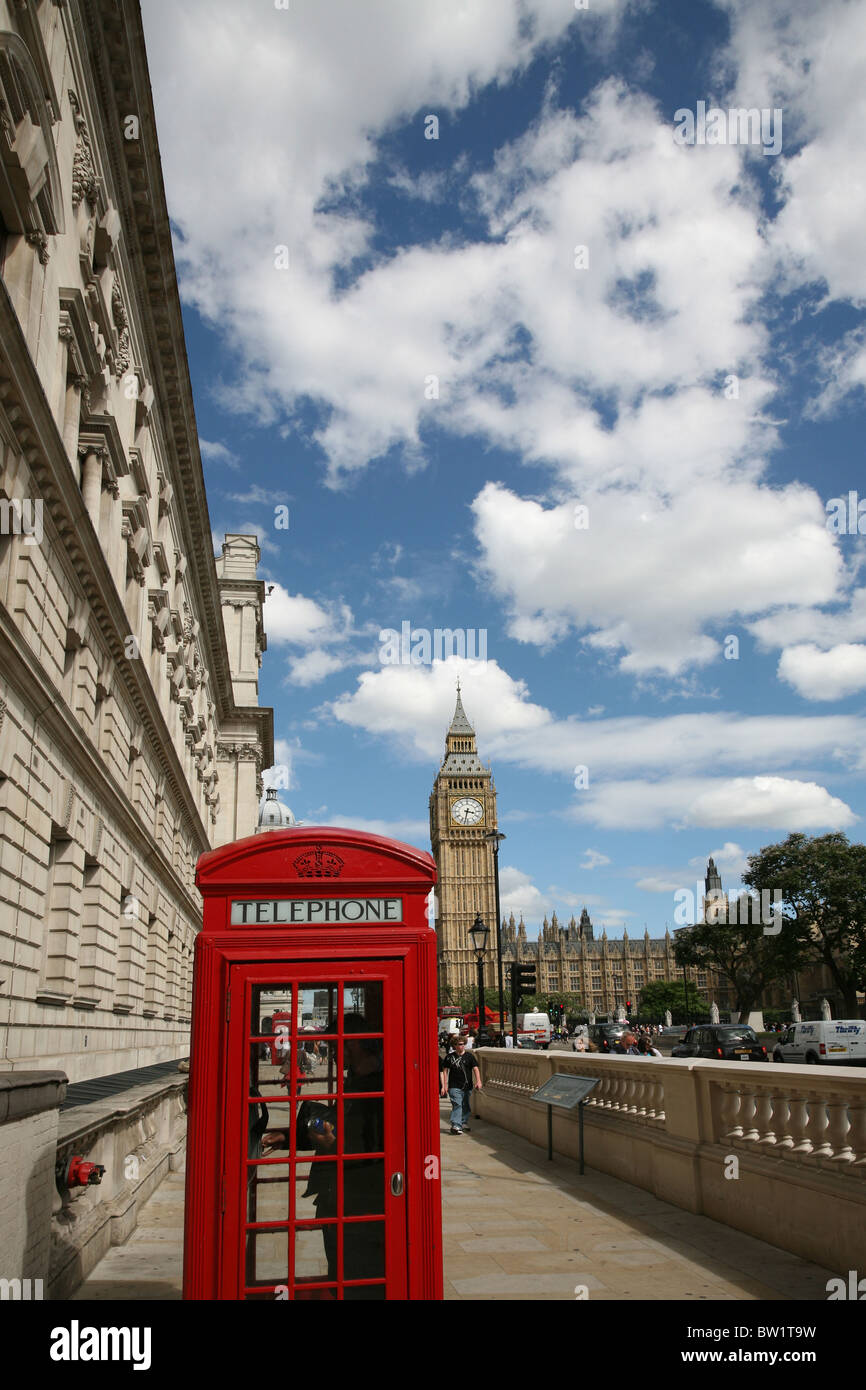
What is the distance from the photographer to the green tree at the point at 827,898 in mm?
61438

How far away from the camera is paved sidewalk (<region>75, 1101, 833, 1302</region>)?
7066 mm

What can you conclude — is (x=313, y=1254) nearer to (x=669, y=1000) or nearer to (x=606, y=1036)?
(x=606, y=1036)

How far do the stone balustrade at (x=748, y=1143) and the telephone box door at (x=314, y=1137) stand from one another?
11.7ft

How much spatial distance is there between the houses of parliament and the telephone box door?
142m

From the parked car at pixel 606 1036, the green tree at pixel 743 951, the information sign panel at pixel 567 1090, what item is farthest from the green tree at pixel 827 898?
the information sign panel at pixel 567 1090

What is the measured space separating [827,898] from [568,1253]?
193 feet

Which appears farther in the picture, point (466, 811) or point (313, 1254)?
point (466, 811)

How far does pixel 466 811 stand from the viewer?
16212cm

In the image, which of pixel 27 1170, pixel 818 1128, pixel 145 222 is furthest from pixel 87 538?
pixel 818 1128

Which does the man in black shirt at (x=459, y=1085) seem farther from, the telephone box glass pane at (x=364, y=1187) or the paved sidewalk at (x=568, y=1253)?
the telephone box glass pane at (x=364, y=1187)

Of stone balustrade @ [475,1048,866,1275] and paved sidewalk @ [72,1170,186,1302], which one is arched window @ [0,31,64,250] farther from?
stone balustrade @ [475,1048,866,1275]
